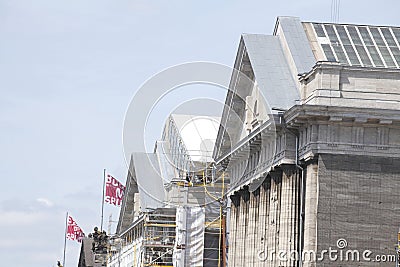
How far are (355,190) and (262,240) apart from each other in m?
11.0

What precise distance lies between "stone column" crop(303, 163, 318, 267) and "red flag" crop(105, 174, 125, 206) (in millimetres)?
65863

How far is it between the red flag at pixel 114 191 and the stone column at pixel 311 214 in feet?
216

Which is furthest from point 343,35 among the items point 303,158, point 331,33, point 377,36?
point 303,158

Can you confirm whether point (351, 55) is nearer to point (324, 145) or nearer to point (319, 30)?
point (319, 30)

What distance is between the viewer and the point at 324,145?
207 feet

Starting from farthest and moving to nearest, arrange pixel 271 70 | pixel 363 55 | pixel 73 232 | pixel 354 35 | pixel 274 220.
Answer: pixel 73 232
pixel 354 35
pixel 271 70
pixel 363 55
pixel 274 220

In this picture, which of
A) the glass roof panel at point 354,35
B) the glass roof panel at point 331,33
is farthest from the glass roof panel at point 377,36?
the glass roof panel at point 331,33

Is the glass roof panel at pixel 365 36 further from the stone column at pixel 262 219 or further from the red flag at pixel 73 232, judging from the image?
the red flag at pixel 73 232

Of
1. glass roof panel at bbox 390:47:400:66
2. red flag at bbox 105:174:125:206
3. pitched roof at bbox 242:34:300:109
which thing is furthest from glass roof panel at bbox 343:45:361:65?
red flag at bbox 105:174:125:206

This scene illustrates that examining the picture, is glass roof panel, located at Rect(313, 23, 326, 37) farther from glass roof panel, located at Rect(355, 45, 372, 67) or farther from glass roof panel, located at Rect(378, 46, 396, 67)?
glass roof panel, located at Rect(378, 46, 396, 67)

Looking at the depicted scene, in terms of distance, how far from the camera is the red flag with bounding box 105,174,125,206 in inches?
5064

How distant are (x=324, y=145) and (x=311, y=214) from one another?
366cm

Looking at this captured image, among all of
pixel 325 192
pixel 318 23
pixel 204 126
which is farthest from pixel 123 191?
pixel 325 192

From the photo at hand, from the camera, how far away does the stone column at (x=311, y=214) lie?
207 feet
